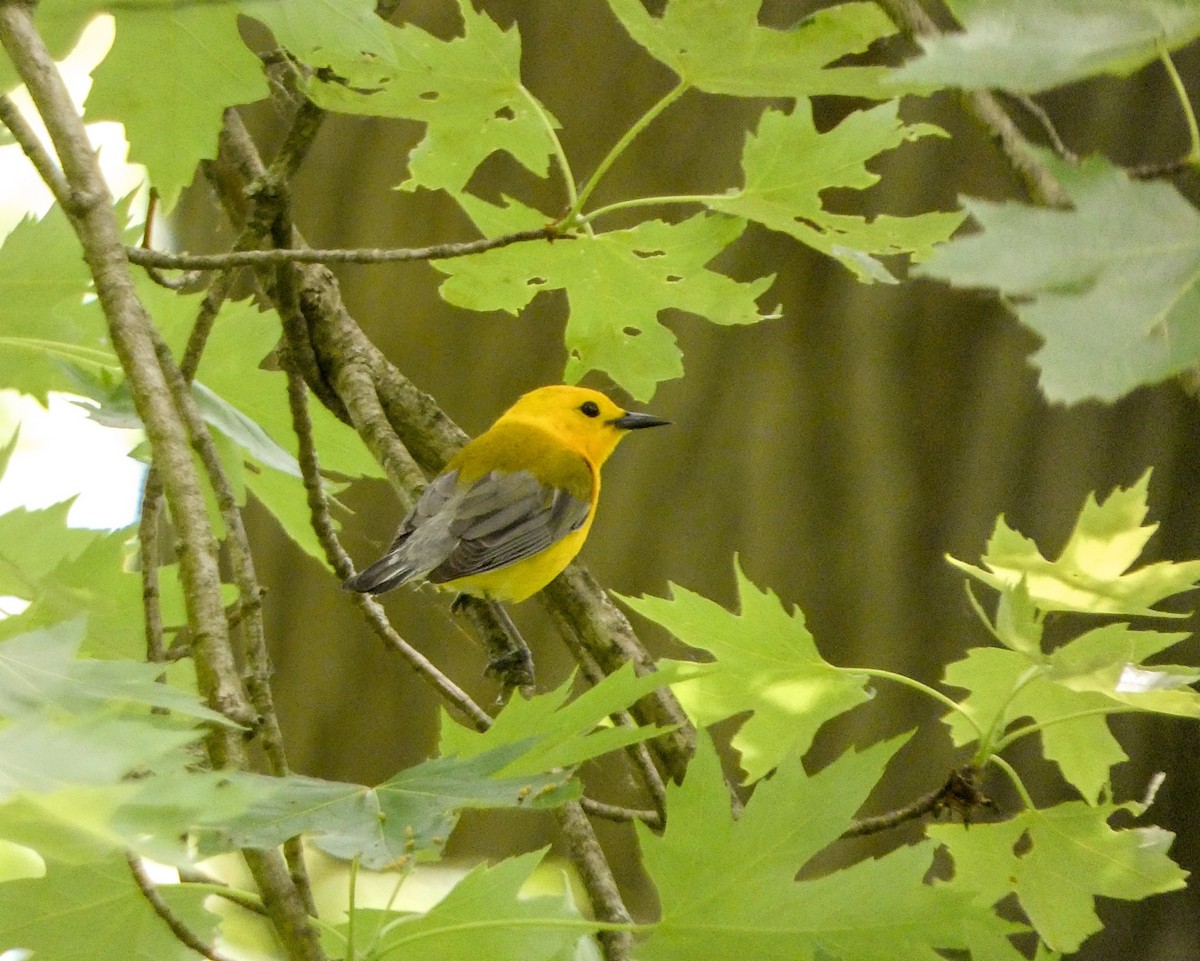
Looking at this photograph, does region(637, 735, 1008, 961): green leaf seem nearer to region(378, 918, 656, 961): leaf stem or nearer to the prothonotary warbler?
region(378, 918, 656, 961): leaf stem

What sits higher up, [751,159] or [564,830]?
[751,159]

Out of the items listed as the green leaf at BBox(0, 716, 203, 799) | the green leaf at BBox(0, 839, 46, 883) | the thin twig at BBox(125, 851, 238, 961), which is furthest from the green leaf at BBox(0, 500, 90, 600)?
the green leaf at BBox(0, 839, 46, 883)

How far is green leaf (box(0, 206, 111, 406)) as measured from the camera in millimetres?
1270

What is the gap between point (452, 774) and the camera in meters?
0.78

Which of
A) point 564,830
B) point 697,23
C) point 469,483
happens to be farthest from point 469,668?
point 697,23

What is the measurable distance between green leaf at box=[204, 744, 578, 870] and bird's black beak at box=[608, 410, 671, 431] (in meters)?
1.54

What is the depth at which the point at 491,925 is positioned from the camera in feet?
2.57

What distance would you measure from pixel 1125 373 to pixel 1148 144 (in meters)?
2.32

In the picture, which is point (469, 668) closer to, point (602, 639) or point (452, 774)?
point (602, 639)

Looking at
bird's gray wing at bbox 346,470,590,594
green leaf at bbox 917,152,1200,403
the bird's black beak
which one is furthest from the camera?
the bird's black beak

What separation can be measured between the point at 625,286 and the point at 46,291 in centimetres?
58

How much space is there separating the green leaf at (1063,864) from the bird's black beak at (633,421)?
130 cm

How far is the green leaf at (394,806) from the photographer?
723 mm

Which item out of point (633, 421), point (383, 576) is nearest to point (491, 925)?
point (383, 576)
